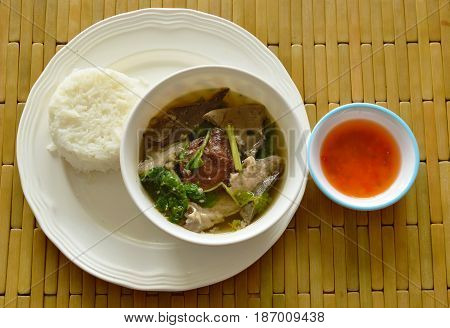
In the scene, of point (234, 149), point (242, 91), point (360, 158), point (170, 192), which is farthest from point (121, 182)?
point (360, 158)

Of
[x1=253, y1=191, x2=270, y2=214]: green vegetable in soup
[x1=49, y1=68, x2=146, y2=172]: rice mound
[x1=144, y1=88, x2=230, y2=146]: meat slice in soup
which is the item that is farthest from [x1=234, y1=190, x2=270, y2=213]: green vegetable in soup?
[x1=49, y1=68, x2=146, y2=172]: rice mound

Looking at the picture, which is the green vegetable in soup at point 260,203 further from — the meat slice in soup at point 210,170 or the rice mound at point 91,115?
the rice mound at point 91,115

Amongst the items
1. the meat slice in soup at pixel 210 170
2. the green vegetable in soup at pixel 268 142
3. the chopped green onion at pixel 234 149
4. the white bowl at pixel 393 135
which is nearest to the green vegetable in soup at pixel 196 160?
the meat slice in soup at pixel 210 170

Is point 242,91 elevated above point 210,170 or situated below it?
above

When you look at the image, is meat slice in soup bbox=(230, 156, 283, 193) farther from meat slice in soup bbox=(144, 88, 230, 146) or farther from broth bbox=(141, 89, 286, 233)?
meat slice in soup bbox=(144, 88, 230, 146)

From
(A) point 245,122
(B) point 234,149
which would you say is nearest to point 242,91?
(A) point 245,122

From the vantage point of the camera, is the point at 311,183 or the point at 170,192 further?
the point at 311,183

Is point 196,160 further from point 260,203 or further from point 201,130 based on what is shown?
point 260,203

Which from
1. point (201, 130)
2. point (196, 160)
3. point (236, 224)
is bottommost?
point (236, 224)
